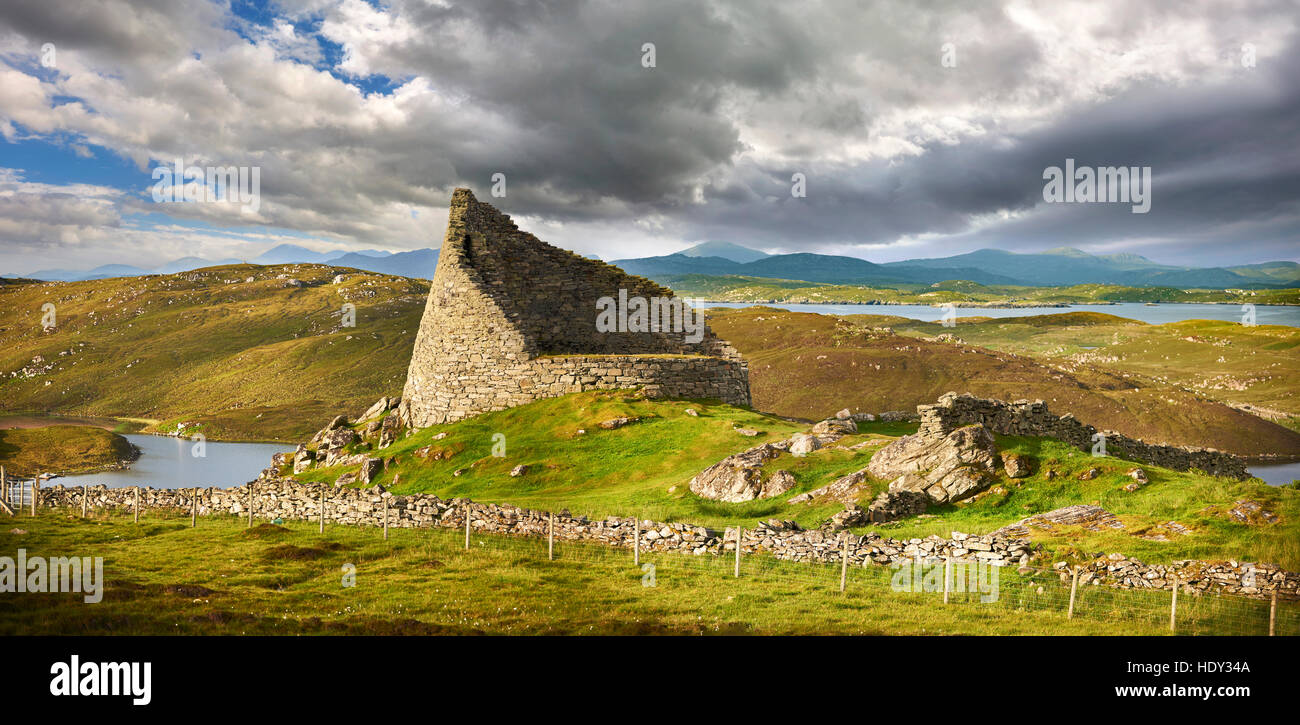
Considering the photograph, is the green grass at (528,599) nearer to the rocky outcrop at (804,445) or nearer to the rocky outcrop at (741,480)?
the rocky outcrop at (741,480)

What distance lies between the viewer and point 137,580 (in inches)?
590

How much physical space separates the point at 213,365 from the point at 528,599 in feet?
605

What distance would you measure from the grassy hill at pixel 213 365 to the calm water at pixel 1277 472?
125 meters

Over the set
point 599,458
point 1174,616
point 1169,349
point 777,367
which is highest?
point 1169,349

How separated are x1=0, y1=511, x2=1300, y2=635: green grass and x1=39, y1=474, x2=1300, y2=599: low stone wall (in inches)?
19.8

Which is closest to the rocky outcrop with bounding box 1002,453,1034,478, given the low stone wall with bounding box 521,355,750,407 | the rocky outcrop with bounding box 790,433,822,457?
the rocky outcrop with bounding box 790,433,822,457

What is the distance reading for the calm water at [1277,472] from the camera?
1864 inches

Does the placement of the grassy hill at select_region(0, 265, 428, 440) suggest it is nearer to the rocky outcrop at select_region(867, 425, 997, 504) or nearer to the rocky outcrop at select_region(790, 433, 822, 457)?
the rocky outcrop at select_region(790, 433, 822, 457)

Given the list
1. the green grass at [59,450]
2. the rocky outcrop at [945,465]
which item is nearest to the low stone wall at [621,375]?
the rocky outcrop at [945,465]

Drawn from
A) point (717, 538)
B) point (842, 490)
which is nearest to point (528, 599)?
point (717, 538)

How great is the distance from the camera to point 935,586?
15.4 meters

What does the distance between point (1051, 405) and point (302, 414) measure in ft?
402

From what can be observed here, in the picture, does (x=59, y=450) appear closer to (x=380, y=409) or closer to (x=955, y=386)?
(x=380, y=409)
